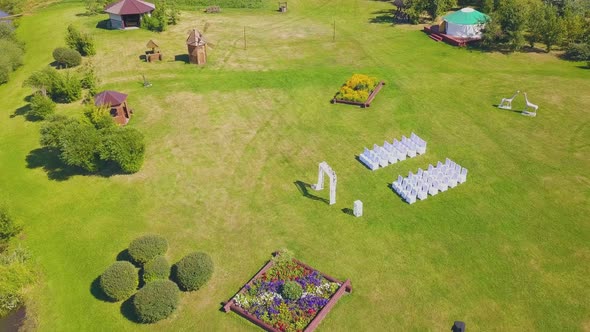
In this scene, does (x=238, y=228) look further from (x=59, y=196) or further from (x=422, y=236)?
(x=59, y=196)

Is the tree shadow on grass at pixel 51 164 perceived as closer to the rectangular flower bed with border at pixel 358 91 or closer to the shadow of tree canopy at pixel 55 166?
the shadow of tree canopy at pixel 55 166

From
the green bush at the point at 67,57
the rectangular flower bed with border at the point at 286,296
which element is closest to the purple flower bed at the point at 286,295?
the rectangular flower bed with border at the point at 286,296

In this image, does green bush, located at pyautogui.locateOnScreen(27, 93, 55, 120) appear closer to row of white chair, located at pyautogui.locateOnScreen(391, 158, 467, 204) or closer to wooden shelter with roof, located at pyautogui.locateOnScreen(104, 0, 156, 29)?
wooden shelter with roof, located at pyautogui.locateOnScreen(104, 0, 156, 29)

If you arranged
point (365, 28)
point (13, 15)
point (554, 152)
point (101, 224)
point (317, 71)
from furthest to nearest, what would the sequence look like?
1. point (13, 15)
2. point (365, 28)
3. point (317, 71)
4. point (554, 152)
5. point (101, 224)

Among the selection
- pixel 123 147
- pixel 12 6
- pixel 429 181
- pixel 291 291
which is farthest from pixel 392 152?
pixel 12 6

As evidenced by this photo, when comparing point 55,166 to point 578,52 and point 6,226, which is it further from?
point 578,52

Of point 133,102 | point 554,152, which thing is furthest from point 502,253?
point 133,102
